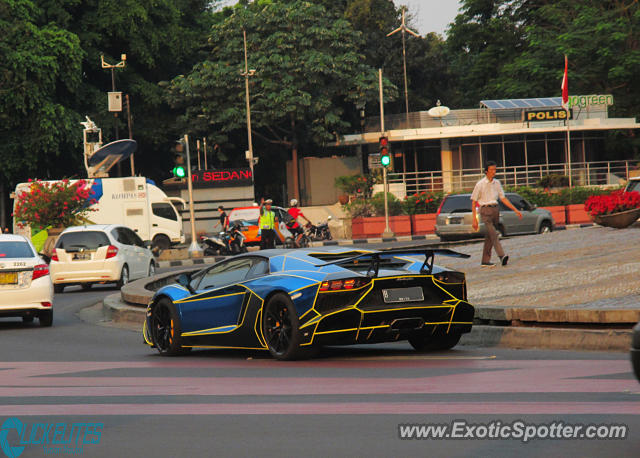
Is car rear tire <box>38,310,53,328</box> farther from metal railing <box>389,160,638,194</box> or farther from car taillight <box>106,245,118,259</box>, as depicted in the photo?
metal railing <box>389,160,638,194</box>

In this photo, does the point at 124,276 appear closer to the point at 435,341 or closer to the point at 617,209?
the point at 617,209

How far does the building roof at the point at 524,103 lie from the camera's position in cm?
5734

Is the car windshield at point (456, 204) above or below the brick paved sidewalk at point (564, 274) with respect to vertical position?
above

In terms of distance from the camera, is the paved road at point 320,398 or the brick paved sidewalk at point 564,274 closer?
the paved road at point 320,398

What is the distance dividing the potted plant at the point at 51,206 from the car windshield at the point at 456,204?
11745 mm

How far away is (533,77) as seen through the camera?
203 ft

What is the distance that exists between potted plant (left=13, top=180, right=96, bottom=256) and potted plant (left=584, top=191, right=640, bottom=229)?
701 inches

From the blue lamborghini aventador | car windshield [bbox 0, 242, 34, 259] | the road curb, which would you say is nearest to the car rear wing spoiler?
the blue lamborghini aventador

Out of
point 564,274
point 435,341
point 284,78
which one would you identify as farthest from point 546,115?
point 435,341

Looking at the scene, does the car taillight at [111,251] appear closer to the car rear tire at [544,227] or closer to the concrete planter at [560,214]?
the car rear tire at [544,227]

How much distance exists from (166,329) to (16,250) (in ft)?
18.7

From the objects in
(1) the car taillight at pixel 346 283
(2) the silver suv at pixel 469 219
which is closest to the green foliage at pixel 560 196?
(2) the silver suv at pixel 469 219

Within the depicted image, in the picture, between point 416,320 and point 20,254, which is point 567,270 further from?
point 20,254

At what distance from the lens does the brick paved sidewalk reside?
1332 centimetres
